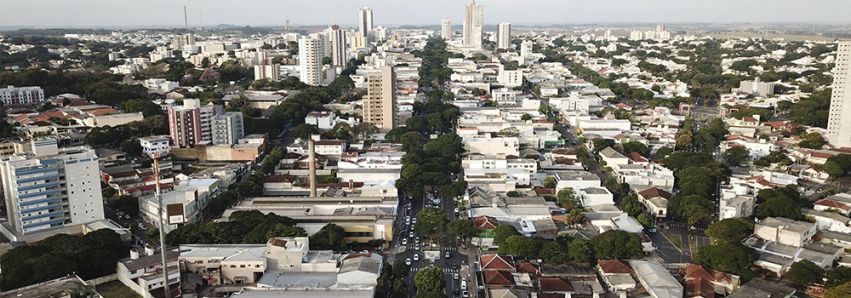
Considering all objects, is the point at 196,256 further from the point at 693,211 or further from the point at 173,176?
the point at 693,211

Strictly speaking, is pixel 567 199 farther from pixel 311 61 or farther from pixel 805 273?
pixel 311 61

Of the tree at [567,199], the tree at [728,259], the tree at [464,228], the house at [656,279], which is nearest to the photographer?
the house at [656,279]

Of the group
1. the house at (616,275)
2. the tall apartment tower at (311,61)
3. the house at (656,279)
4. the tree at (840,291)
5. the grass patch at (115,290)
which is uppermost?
the tall apartment tower at (311,61)

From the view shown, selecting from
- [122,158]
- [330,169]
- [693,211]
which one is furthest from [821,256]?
[122,158]

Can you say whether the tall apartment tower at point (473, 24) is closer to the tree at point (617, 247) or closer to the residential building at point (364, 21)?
the residential building at point (364, 21)

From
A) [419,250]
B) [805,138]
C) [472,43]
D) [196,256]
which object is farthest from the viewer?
[472,43]

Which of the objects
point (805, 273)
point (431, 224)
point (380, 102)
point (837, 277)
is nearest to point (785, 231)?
point (805, 273)

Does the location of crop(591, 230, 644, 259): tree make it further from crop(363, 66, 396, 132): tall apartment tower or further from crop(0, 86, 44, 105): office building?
crop(0, 86, 44, 105): office building

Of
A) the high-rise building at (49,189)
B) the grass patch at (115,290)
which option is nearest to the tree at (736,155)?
the grass patch at (115,290)
